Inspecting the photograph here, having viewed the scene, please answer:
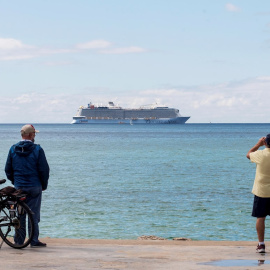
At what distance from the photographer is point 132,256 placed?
24.0 feet

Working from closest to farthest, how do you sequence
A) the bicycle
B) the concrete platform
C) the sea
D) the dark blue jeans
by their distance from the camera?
1. the concrete platform
2. the bicycle
3. the dark blue jeans
4. the sea

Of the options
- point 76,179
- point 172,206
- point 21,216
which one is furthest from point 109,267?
point 76,179

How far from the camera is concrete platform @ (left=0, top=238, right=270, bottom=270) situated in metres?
6.62

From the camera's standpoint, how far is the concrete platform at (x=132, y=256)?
21.7ft

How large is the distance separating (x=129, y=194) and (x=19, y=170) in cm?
1671

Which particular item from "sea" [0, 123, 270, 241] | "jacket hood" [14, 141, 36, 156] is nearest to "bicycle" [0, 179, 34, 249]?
"jacket hood" [14, 141, 36, 156]

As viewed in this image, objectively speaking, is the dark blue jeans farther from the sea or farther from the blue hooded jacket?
the sea

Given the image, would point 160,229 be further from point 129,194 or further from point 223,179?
point 223,179

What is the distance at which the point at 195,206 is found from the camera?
20.2m

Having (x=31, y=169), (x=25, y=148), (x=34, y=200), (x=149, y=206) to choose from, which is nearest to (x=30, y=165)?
(x=31, y=169)

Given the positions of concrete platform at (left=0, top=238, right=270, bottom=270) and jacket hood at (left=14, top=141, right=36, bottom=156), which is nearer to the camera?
concrete platform at (left=0, top=238, right=270, bottom=270)

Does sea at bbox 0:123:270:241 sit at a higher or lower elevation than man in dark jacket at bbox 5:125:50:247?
lower

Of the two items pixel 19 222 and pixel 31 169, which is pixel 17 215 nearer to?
pixel 19 222

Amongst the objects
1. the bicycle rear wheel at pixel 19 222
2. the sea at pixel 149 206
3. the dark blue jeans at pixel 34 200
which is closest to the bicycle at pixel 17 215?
the bicycle rear wheel at pixel 19 222
